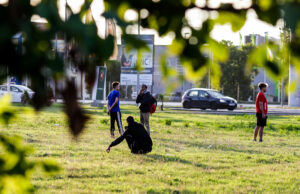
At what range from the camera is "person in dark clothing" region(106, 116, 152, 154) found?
36.2 feet

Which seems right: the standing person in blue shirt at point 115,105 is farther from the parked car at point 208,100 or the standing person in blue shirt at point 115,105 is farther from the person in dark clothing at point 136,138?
the parked car at point 208,100

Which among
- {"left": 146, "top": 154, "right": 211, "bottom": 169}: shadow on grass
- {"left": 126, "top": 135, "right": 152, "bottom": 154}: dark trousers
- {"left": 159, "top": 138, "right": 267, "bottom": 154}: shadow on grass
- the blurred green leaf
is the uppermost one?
the blurred green leaf

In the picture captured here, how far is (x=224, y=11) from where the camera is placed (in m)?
1.99

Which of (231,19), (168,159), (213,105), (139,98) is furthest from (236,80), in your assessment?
(231,19)

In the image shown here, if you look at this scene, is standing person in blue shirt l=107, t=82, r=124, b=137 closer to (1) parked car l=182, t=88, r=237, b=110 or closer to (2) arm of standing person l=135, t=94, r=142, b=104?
(2) arm of standing person l=135, t=94, r=142, b=104

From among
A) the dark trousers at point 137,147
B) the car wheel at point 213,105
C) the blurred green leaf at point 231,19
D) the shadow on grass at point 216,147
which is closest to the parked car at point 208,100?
the car wheel at point 213,105

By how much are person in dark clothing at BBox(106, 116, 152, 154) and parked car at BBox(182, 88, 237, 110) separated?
24136 millimetres

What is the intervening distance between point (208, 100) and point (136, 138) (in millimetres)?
24426

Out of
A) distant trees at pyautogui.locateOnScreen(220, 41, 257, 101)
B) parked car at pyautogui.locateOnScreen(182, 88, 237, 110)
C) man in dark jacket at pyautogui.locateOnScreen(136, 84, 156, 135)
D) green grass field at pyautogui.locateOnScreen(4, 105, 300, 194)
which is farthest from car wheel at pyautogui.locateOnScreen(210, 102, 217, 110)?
distant trees at pyautogui.locateOnScreen(220, 41, 257, 101)

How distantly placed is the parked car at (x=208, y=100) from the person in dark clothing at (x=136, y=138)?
2414cm

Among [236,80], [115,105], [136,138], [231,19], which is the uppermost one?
[236,80]

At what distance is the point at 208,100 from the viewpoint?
116 ft

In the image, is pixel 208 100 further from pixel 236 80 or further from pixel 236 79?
pixel 236 80

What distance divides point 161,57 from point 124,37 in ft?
1.19
